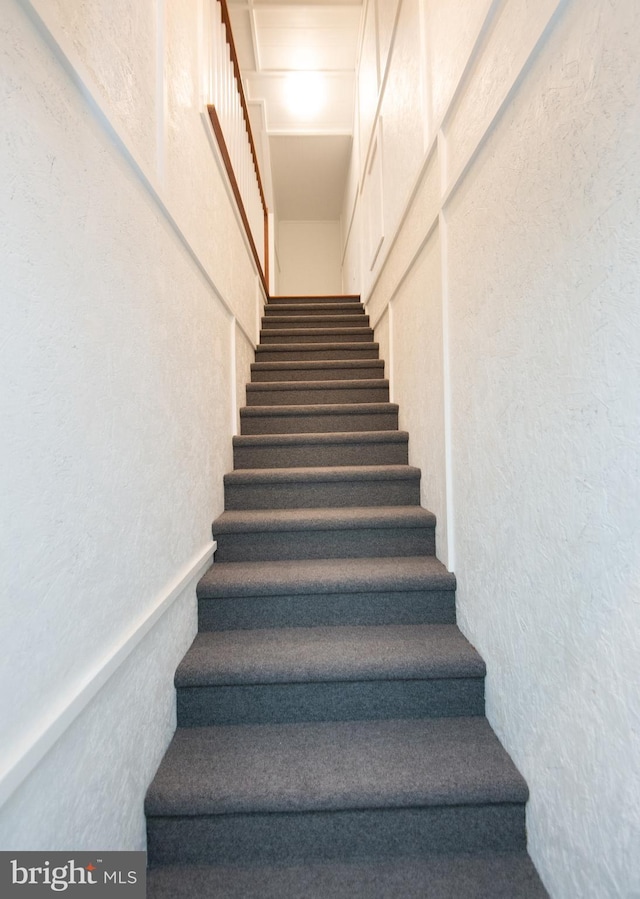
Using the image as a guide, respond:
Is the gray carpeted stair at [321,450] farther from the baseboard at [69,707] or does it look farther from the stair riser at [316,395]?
the baseboard at [69,707]

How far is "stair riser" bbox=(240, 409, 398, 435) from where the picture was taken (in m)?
2.27

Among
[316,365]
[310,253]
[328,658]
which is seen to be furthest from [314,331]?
[310,253]

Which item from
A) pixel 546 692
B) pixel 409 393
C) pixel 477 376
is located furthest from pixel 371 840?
pixel 409 393

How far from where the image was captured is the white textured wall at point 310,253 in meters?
6.59

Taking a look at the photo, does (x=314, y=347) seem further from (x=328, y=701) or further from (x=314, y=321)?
(x=328, y=701)

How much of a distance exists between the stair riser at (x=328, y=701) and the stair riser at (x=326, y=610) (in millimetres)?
237

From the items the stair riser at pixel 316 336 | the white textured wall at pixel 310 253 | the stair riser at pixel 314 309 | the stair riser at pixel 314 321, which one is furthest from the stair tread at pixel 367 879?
the white textured wall at pixel 310 253

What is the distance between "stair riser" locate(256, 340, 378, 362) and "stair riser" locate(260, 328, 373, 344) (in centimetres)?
21

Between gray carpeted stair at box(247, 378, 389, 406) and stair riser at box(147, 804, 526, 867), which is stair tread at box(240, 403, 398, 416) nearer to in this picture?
gray carpeted stair at box(247, 378, 389, 406)

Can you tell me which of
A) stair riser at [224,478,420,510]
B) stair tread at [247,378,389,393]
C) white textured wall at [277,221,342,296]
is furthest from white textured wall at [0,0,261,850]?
white textured wall at [277,221,342,296]

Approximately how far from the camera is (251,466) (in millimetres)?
2043

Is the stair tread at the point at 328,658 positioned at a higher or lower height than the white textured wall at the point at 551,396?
lower

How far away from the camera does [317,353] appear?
3.01m

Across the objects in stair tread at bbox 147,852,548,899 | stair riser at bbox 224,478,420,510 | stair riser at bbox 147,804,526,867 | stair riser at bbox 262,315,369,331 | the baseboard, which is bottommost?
stair tread at bbox 147,852,548,899
